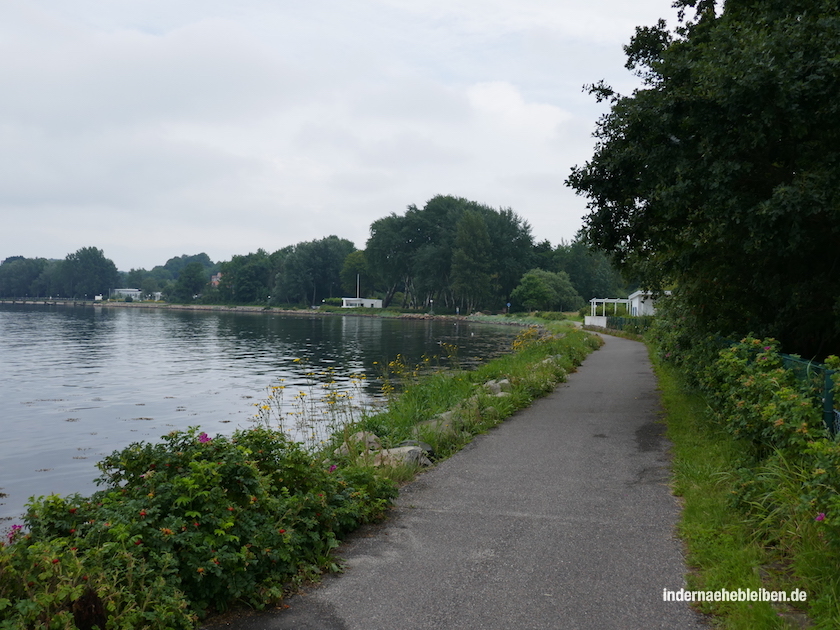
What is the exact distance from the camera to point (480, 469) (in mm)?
8812

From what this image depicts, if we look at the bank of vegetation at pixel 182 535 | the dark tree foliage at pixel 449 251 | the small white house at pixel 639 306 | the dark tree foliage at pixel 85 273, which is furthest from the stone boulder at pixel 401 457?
the dark tree foliage at pixel 85 273

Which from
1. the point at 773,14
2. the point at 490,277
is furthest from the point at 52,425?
the point at 490,277

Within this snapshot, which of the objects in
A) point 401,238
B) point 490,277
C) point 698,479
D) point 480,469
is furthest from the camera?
point 401,238

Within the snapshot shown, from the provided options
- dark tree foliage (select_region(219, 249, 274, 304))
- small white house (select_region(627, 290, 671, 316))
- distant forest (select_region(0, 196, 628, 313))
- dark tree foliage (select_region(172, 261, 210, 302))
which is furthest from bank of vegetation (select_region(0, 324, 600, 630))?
dark tree foliage (select_region(172, 261, 210, 302))

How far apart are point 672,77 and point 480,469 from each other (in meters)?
6.62

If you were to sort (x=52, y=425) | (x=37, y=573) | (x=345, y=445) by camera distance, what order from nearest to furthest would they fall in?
(x=37, y=573) → (x=345, y=445) → (x=52, y=425)

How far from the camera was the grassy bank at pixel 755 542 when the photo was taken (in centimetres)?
445

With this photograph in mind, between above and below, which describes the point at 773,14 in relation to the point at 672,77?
above

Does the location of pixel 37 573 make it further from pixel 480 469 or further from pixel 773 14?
pixel 773 14

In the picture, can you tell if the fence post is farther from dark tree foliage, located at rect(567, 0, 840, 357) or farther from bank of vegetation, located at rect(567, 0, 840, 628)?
dark tree foliage, located at rect(567, 0, 840, 357)

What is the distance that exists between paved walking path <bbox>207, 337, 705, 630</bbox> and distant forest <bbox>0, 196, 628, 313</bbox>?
290 ft

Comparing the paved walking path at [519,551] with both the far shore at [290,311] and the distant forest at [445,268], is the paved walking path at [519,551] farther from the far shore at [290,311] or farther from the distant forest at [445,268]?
the distant forest at [445,268]

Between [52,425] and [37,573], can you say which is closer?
[37,573]

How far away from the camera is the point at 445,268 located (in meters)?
111
